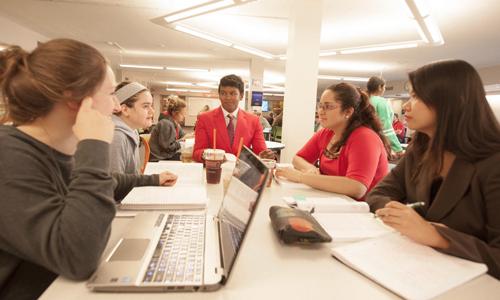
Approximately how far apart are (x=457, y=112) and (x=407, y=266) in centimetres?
64

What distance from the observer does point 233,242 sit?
77 centimetres

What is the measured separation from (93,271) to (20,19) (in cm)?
642

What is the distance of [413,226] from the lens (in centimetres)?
94

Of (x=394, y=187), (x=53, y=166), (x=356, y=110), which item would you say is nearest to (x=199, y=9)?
(x=356, y=110)

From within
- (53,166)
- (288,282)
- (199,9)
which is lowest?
(288,282)

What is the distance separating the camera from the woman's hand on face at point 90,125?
2.47 ft

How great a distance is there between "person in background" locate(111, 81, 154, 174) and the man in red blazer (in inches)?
29.9

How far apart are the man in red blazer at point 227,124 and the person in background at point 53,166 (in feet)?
5.91

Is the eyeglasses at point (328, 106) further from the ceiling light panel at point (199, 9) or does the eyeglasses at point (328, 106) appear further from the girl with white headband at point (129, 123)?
the ceiling light panel at point (199, 9)

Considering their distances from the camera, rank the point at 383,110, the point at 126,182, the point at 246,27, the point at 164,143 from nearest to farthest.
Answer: the point at 126,182 → the point at 383,110 → the point at 164,143 → the point at 246,27

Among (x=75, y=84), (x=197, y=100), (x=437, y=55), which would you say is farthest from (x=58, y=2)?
(x=197, y=100)

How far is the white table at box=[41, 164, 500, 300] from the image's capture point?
67 centimetres

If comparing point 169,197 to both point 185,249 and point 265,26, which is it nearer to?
point 185,249

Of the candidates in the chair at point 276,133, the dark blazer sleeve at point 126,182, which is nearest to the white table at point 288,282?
the dark blazer sleeve at point 126,182
